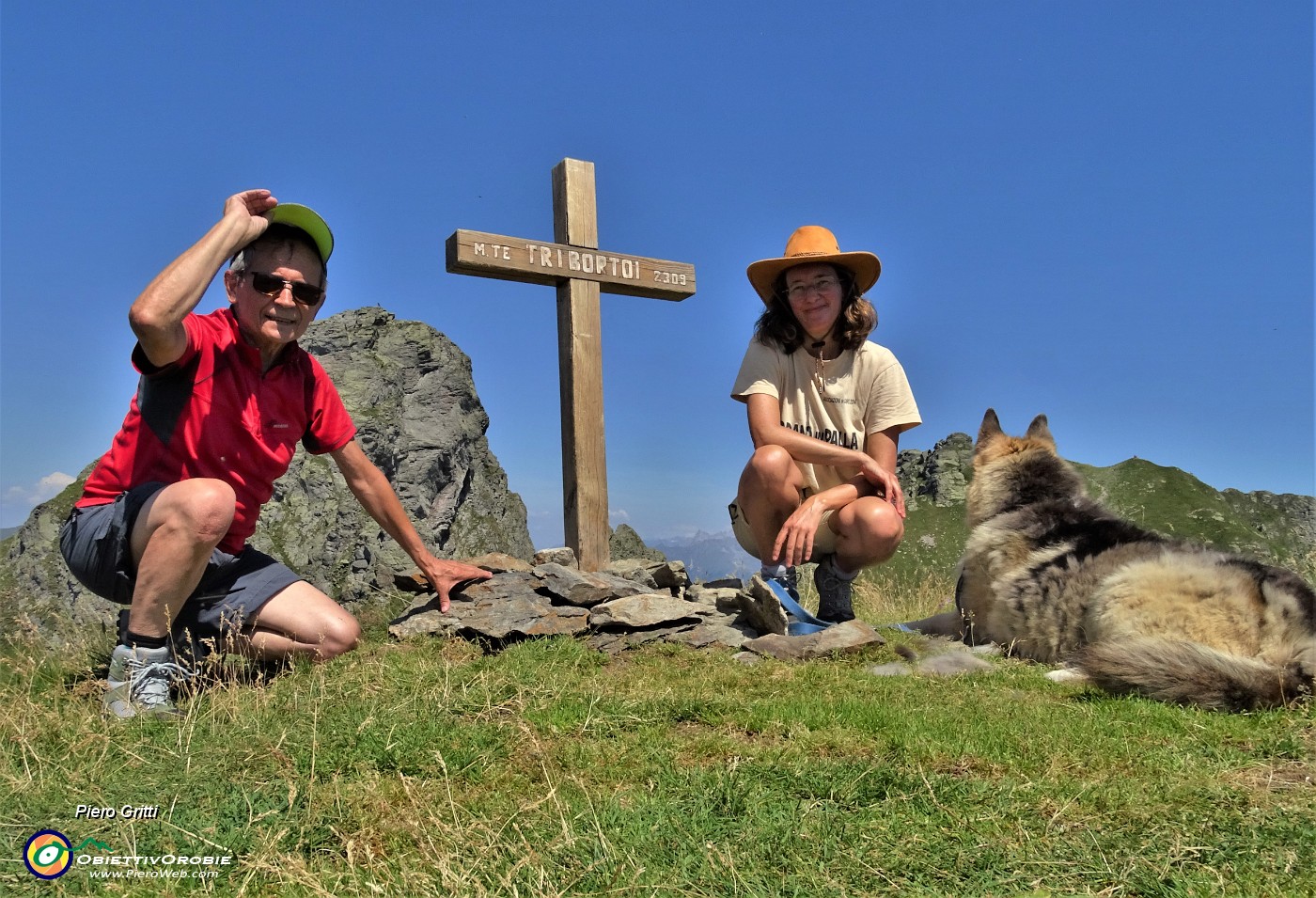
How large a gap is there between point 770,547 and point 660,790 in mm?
3528

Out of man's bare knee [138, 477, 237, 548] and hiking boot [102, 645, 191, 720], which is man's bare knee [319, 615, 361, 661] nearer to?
hiking boot [102, 645, 191, 720]

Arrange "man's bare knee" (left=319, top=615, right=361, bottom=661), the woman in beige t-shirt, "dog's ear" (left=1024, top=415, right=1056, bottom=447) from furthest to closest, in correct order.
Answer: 1. "dog's ear" (left=1024, top=415, right=1056, bottom=447)
2. the woman in beige t-shirt
3. "man's bare knee" (left=319, top=615, right=361, bottom=661)

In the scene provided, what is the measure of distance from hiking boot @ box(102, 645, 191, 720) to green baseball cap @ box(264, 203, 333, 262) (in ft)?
7.12

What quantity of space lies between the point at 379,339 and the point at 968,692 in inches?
592

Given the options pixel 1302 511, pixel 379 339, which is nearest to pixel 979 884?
pixel 379 339

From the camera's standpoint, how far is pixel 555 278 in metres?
8.03

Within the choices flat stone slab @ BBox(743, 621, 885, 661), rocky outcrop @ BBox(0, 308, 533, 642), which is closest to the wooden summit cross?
flat stone slab @ BBox(743, 621, 885, 661)

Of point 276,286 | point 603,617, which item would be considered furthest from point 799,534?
point 276,286

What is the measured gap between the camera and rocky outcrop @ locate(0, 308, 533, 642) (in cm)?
1492

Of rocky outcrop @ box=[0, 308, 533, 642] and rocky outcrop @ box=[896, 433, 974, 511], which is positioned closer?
rocky outcrop @ box=[0, 308, 533, 642]

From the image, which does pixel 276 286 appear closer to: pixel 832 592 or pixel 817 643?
pixel 817 643

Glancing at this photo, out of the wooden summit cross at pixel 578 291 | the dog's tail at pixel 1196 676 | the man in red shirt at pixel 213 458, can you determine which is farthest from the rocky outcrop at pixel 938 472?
the man in red shirt at pixel 213 458

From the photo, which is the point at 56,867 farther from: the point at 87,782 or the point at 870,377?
the point at 870,377

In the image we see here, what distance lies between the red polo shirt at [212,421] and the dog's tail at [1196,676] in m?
4.44
